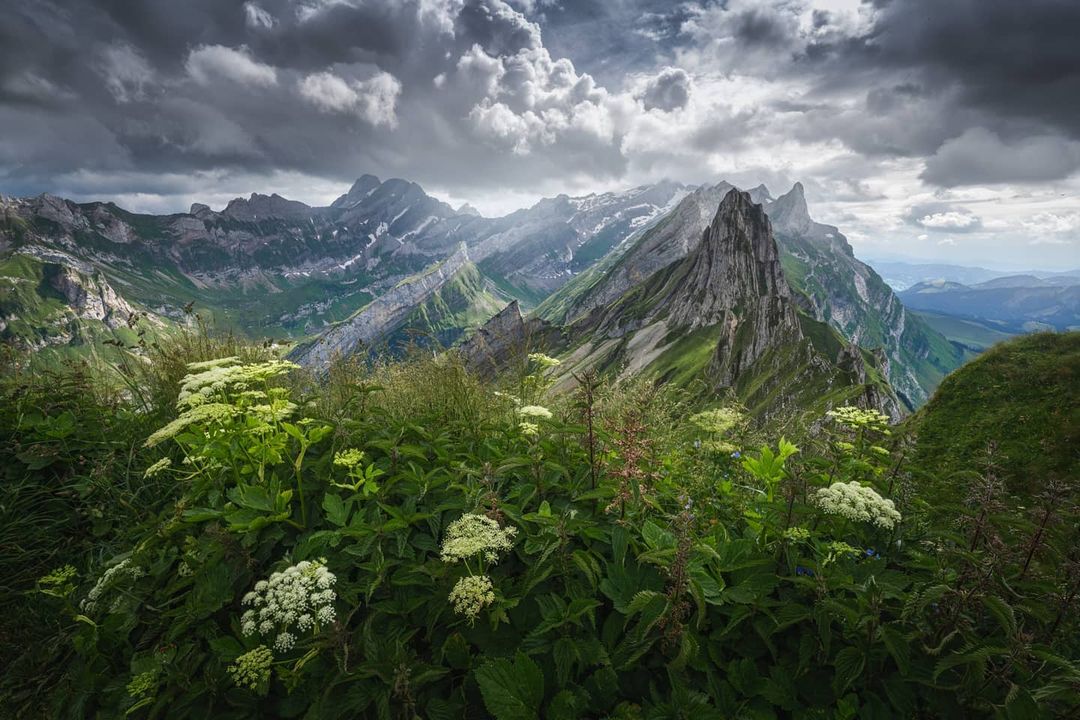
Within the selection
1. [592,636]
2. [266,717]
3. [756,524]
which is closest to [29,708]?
[266,717]

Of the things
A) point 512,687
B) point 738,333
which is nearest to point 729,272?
point 738,333

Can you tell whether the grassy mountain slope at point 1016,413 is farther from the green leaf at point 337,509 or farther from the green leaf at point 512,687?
the green leaf at point 337,509

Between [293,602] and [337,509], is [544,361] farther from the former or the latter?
[293,602]

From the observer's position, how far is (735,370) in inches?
4141

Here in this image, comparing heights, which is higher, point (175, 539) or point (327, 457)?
point (327, 457)

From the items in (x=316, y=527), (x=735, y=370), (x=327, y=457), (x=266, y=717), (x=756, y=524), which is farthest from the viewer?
(x=735, y=370)

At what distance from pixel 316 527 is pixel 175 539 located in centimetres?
149

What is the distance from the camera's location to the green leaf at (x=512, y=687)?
9.33 feet

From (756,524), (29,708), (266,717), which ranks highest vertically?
(756,524)

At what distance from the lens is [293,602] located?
321 cm

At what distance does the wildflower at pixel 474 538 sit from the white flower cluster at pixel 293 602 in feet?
2.85

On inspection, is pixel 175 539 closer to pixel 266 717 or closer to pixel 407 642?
pixel 266 717

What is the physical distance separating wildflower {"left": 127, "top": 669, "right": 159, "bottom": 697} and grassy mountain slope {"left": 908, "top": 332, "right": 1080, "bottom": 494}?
13.1 metres

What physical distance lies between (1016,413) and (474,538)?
17.7m
